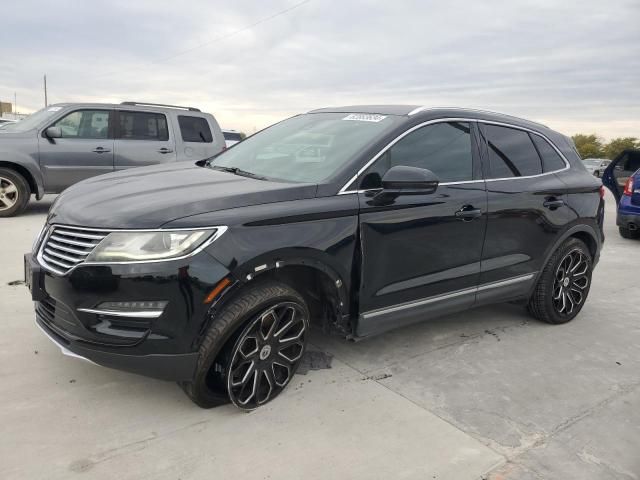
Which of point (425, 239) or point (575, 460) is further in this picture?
point (425, 239)

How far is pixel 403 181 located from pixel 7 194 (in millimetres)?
7085

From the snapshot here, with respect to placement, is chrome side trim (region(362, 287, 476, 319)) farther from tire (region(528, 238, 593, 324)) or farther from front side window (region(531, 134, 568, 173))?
front side window (region(531, 134, 568, 173))

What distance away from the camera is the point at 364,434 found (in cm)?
274

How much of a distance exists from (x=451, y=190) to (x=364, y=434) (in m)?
1.68

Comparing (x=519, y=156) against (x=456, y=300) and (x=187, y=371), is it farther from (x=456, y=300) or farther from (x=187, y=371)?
(x=187, y=371)

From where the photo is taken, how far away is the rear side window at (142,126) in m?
8.61

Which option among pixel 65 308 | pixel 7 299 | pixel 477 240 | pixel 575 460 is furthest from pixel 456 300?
pixel 7 299

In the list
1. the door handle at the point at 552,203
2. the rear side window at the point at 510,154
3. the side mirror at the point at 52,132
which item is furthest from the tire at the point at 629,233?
the side mirror at the point at 52,132

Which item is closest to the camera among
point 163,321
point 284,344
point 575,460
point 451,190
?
point 163,321

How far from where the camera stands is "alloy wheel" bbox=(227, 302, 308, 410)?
2764 millimetres

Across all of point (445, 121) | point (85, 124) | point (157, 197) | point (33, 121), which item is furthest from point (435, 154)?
point (33, 121)

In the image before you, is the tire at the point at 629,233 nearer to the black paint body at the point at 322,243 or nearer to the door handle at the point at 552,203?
the black paint body at the point at 322,243

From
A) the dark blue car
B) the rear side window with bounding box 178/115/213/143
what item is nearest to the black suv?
the dark blue car

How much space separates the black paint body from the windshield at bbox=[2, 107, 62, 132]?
17.9ft
